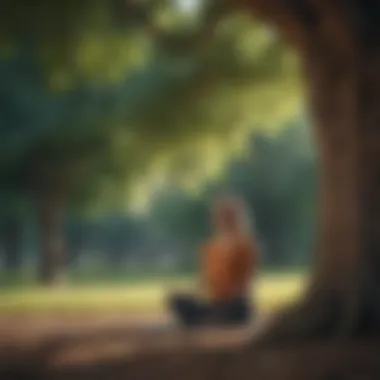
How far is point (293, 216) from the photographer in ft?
4.87

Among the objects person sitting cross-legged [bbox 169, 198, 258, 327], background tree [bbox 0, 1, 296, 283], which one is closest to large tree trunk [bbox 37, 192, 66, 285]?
background tree [bbox 0, 1, 296, 283]

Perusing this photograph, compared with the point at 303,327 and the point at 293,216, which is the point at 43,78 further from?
the point at 303,327

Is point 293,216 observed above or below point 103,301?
above

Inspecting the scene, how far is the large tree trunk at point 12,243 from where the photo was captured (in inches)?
57.2

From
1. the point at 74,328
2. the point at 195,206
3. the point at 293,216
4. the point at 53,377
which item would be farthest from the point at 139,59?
the point at 53,377

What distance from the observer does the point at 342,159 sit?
59.4 inches

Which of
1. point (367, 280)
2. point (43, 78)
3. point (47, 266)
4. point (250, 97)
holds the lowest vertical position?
point (367, 280)

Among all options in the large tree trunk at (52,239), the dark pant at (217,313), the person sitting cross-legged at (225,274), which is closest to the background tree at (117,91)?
the large tree trunk at (52,239)

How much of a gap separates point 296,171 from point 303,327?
13.0 inches

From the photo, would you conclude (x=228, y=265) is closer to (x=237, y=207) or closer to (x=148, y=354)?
(x=237, y=207)

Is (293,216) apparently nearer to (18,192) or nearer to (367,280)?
(367,280)

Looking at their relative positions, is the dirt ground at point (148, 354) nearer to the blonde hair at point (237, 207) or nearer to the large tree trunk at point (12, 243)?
the large tree trunk at point (12, 243)

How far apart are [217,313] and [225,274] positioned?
0.28 ft

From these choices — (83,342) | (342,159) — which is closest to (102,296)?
(83,342)
